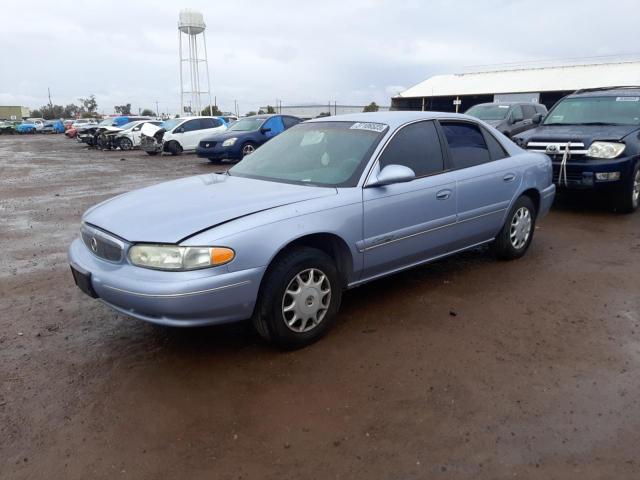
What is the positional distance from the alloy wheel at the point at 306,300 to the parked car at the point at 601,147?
17.0 ft

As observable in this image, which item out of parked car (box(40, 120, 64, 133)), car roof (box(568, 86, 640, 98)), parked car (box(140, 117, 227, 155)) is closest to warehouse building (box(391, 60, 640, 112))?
parked car (box(140, 117, 227, 155))

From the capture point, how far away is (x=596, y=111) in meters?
8.23

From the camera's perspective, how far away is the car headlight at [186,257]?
118 inches

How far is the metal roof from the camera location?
34344 mm

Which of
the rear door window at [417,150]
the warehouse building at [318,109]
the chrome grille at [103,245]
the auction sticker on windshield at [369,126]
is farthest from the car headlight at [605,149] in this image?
the warehouse building at [318,109]

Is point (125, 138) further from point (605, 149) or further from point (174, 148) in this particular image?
point (605, 149)

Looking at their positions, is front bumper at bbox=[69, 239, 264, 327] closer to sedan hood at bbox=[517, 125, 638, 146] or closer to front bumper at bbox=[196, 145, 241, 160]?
sedan hood at bbox=[517, 125, 638, 146]

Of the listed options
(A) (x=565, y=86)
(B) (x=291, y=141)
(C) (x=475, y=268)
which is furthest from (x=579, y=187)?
(A) (x=565, y=86)

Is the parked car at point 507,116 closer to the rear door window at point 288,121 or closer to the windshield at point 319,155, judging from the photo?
the rear door window at point 288,121

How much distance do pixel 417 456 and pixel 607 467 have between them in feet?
2.86

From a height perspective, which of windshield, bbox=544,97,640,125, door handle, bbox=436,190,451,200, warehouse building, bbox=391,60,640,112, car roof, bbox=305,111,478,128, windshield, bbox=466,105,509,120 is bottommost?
door handle, bbox=436,190,451,200

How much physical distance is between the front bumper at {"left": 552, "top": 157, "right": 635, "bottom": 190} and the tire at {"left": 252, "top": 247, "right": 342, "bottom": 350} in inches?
198

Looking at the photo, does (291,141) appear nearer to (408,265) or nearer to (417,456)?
(408,265)

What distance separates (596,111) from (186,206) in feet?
24.1
